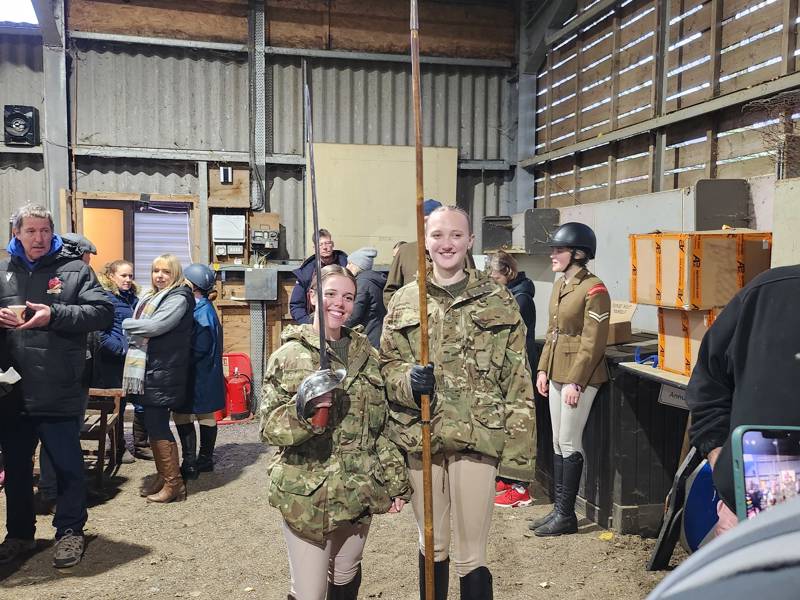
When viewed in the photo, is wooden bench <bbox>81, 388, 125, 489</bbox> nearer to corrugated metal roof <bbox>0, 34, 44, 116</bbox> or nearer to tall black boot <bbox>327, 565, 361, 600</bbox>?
tall black boot <bbox>327, 565, 361, 600</bbox>

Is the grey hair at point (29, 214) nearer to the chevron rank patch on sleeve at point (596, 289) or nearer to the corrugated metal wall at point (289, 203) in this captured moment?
the chevron rank patch on sleeve at point (596, 289)

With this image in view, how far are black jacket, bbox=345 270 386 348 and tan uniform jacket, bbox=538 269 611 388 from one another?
1.88 m

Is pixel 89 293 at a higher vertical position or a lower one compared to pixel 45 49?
lower

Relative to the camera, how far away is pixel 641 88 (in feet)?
21.5

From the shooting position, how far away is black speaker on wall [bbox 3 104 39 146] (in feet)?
26.0

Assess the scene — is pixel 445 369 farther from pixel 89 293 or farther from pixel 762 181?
pixel 762 181

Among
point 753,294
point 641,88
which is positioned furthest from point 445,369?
point 641,88

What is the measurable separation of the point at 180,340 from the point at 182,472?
1275mm

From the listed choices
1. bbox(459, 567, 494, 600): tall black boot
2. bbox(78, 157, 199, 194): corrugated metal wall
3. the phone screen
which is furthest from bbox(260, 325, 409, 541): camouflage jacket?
bbox(78, 157, 199, 194): corrugated metal wall

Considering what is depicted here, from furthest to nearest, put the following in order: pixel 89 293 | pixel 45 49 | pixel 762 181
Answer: pixel 45 49
pixel 762 181
pixel 89 293

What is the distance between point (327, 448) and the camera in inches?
94.5

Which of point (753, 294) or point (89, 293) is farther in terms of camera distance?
point (89, 293)

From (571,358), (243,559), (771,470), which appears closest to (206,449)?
(243,559)

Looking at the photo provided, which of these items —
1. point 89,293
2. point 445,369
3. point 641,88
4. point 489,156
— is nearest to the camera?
point 445,369
